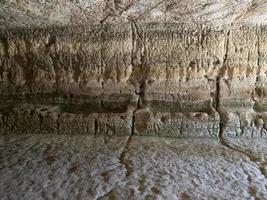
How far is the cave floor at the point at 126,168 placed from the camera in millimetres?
1304

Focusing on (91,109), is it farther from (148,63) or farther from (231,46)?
(231,46)

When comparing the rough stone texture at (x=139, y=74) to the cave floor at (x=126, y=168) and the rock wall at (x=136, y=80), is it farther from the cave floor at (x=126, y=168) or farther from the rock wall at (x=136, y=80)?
the cave floor at (x=126, y=168)

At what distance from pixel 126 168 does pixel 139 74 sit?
780mm

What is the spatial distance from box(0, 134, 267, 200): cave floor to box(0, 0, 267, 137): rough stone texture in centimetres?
13

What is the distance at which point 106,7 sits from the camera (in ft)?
5.77

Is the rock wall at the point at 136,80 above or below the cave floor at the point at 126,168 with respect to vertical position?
above

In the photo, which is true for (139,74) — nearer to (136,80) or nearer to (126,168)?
(136,80)

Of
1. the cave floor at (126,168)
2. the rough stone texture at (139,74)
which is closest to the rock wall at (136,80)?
the rough stone texture at (139,74)

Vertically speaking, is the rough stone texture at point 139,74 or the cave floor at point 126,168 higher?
the rough stone texture at point 139,74

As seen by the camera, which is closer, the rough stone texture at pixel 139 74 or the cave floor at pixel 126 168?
the cave floor at pixel 126 168

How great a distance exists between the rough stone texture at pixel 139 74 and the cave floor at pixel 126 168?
13cm

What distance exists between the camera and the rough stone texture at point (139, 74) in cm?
200

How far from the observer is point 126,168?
1.52 m

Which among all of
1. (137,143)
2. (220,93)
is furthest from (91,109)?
(220,93)
